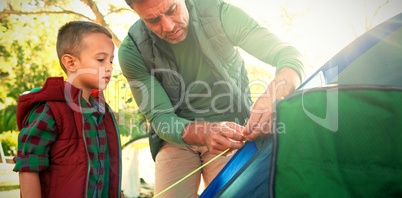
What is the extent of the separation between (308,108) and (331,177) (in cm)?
17

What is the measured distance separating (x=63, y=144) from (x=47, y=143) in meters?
0.06

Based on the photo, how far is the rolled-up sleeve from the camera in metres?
0.92

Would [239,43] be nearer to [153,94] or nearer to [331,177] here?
[153,94]

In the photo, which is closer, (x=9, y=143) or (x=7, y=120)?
(x=9, y=143)

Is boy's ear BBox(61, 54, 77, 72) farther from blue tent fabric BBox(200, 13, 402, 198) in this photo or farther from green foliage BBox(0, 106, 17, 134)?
green foliage BBox(0, 106, 17, 134)

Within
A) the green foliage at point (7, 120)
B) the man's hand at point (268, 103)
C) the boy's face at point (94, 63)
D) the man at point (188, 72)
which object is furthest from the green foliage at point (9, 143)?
the man's hand at point (268, 103)

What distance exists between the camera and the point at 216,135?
3.34 ft

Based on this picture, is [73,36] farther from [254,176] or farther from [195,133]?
[254,176]

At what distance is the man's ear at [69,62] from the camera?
1.19m

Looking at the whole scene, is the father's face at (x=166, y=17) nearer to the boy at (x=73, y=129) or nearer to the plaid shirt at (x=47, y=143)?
the boy at (x=73, y=129)

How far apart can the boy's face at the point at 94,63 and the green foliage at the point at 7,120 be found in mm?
5561

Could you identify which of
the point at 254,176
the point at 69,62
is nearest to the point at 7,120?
the point at 69,62

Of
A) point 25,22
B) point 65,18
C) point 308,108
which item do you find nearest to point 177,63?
point 308,108

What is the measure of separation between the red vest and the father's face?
1.38ft
